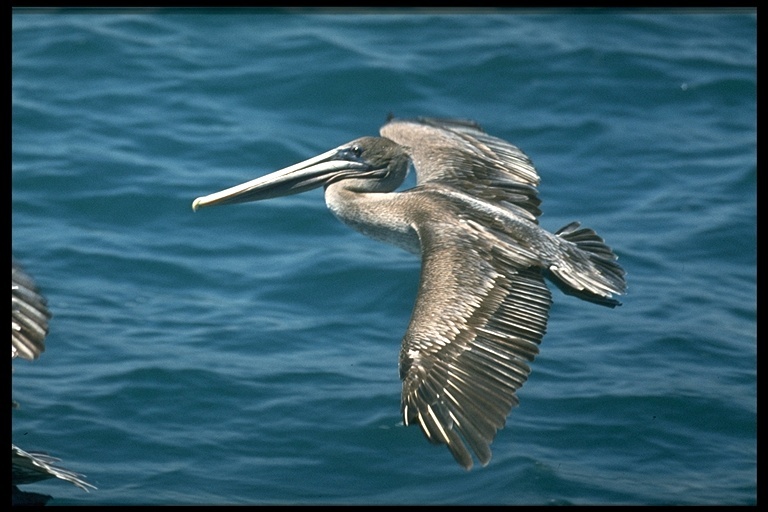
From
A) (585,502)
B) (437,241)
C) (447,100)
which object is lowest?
(585,502)

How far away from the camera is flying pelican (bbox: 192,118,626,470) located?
5969mm

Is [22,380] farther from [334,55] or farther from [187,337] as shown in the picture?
[334,55]

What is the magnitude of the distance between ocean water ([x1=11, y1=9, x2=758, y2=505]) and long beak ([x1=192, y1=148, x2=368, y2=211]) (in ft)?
4.77

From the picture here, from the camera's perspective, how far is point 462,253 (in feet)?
22.7

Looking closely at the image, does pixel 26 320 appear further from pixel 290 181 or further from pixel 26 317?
pixel 290 181

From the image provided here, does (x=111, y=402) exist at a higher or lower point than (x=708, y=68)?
lower

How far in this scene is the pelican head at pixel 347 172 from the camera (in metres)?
7.98

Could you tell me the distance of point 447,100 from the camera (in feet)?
42.1

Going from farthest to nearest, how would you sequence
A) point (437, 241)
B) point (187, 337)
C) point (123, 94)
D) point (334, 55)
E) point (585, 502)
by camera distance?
1. point (334, 55)
2. point (123, 94)
3. point (187, 337)
4. point (585, 502)
5. point (437, 241)

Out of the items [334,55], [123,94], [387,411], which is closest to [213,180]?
[123,94]

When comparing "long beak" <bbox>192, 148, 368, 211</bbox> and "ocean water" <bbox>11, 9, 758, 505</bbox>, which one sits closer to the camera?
A: "long beak" <bbox>192, 148, 368, 211</bbox>

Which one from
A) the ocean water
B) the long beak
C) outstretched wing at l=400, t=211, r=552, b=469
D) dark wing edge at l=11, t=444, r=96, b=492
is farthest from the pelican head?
dark wing edge at l=11, t=444, r=96, b=492

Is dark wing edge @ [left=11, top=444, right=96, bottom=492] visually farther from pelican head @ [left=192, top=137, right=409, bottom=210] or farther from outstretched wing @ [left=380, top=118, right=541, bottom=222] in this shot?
outstretched wing @ [left=380, top=118, right=541, bottom=222]
